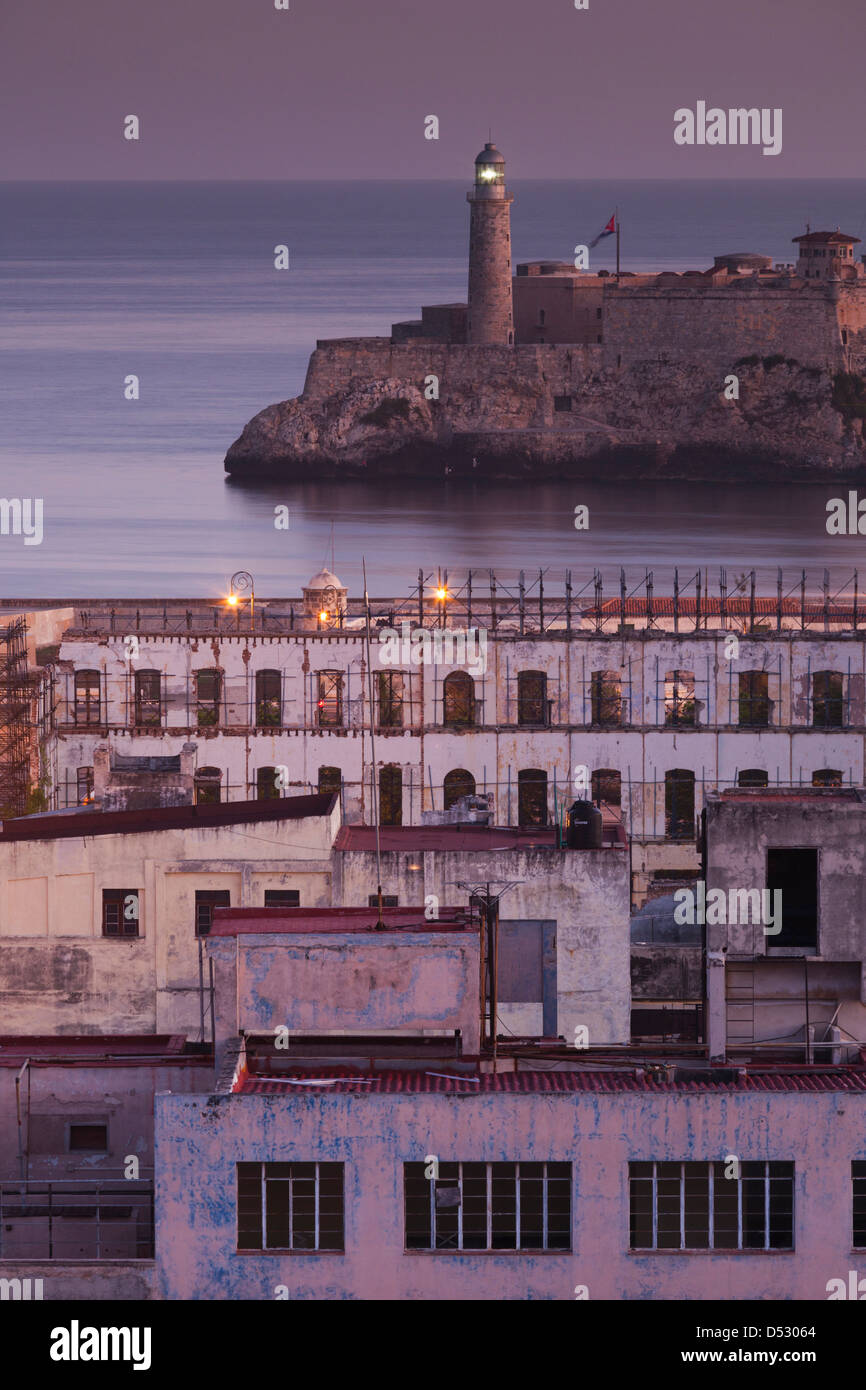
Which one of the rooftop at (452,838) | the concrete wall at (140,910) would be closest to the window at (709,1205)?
the rooftop at (452,838)

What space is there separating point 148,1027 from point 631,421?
12801 centimetres

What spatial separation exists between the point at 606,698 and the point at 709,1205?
36.6 meters

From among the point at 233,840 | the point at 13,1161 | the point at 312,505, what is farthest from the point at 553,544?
the point at 13,1161

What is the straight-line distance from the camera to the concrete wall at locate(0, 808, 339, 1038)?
32.4 m

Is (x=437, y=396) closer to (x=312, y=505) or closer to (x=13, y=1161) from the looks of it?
(x=312, y=505)

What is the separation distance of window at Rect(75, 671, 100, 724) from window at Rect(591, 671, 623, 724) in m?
10.8

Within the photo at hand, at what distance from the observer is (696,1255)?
69.2 ft

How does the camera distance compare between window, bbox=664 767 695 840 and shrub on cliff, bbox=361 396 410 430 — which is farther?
shrub on cliff, bbox=361 396 410 430

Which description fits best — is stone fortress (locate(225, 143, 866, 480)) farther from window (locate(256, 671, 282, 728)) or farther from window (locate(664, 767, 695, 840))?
window (locate(256, 671, 282, 728))

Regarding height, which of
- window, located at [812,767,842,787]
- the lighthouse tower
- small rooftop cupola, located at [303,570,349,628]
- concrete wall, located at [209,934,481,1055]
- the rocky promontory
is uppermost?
the lighthouse tower

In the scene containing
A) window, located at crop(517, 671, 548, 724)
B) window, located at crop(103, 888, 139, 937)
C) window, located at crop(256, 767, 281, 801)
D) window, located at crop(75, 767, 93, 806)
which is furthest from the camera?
window, located at crop(256, 767, 281, 801)

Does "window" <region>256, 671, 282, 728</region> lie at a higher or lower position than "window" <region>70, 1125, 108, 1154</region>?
higher

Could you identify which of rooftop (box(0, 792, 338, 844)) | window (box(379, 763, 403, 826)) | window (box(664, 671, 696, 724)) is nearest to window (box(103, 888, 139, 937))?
rooftop (box(0, 792, 338, 844))

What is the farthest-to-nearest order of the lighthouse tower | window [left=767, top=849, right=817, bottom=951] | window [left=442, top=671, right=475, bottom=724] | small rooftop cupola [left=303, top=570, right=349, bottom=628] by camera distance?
1. the lighthouse tower
2. small rooftop cupola [left=303, top=570, right=349, bottom=628]
3. window [left=442, top=671, right=475, bottom=724]
4. window [left=767, top=849, right=817, bottom=951]
